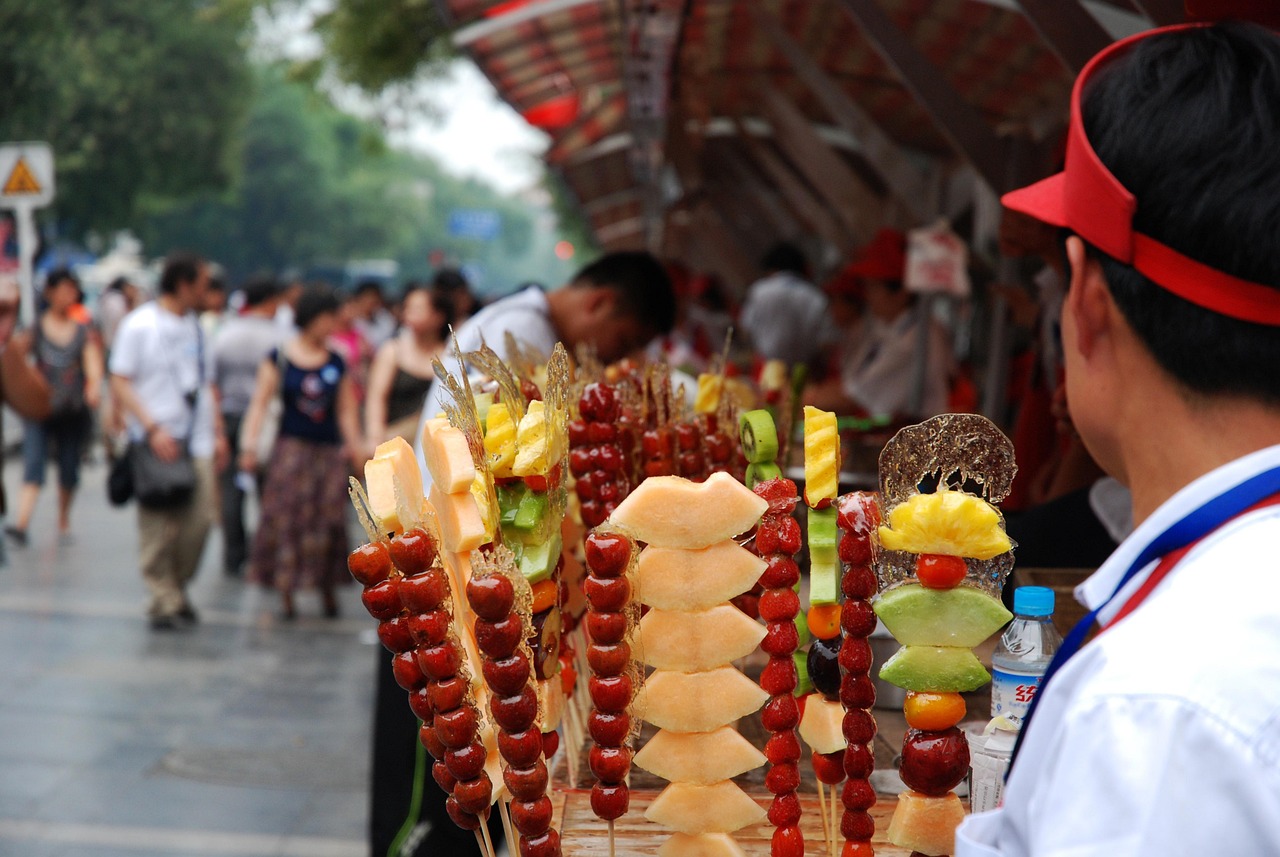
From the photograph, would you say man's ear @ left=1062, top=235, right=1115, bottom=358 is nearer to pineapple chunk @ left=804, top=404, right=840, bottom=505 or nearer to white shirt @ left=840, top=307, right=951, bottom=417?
pineapple chunk @ left=804, top=404, right=840, bottom=505

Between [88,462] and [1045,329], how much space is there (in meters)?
13.2

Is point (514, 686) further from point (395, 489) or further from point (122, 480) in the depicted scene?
point (122, 480)

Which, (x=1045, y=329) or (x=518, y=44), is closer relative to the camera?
(x=1045, y=329)

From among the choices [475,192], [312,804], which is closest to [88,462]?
[312,804]

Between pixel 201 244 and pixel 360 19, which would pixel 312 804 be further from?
pixel 201 244

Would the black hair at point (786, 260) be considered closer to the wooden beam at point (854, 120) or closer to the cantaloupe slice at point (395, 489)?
the wooden beam at point (854, 120)

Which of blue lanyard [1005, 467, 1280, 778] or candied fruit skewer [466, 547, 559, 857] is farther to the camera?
candied fruit skewer [466, 547, 559, 857]

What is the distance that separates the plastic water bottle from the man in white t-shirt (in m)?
6.21

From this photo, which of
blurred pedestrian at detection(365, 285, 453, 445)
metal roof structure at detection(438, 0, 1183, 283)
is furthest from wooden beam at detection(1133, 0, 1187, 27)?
blurred pedestrian at detection(365, 285, 453, 445)

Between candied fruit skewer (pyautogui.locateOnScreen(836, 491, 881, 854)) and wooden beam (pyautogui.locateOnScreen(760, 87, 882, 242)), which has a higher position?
wooden beam (pyautogui.locateOnScreen(760, 87, 882, 242))

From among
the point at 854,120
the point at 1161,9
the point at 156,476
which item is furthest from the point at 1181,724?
the point at 156,476

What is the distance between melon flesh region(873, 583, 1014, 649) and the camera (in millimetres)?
1642

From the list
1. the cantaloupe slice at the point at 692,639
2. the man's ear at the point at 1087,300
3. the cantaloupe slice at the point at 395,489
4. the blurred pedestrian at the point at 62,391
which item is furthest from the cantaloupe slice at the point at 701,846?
the blurred pedestrian at the point at 62,391

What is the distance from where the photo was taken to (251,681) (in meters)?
6.61
